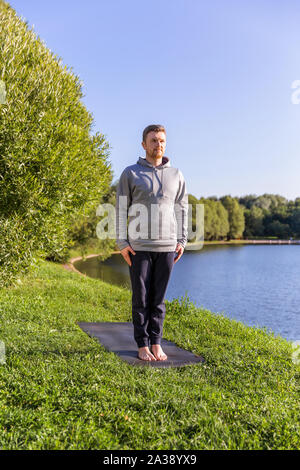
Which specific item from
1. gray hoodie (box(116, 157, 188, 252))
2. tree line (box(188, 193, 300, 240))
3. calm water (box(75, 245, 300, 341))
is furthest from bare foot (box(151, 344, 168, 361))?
tree line (box(188, 193, 300, 240))

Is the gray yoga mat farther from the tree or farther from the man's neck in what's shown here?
the tree

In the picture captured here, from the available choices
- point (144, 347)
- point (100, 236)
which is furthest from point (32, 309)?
point (100, 236)

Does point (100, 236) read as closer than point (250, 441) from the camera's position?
No

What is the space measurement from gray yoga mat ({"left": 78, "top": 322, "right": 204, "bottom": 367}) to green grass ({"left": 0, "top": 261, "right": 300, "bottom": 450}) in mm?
169

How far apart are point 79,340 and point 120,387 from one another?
191cm

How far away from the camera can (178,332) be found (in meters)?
6.36

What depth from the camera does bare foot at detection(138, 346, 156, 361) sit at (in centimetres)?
461

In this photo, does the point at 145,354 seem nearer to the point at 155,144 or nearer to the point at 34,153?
the point at 155,144

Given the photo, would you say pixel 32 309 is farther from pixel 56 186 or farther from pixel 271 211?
pixel 271 211

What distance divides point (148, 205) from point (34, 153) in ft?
14.9

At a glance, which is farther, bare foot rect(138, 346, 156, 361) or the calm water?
the calm water

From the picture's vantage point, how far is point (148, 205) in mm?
4535

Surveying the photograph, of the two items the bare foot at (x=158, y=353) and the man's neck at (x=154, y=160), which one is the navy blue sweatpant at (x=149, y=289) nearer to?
the bare foot at (x=158, y=353)

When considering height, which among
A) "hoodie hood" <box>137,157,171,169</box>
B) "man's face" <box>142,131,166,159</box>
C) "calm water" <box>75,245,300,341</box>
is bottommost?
"calm water" <box>75,245,300,341</box>
